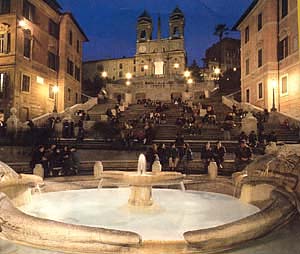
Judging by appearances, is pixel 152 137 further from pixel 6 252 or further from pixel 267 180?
pixel 6 252

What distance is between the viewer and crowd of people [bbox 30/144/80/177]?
13.5 m

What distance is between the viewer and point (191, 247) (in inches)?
183

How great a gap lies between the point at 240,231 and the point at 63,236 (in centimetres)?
253

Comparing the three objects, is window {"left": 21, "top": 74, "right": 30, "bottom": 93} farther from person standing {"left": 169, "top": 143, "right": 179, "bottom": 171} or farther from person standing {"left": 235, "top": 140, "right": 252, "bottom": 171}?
person standing {"left": 235, "top": 140, "right": 252, "bottom": 171}

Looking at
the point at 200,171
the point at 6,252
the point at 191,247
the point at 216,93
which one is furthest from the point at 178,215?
the point at 216,93

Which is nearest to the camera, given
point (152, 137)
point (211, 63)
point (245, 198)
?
point (245, 198)

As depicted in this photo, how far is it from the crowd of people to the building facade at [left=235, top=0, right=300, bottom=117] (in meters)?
19.8

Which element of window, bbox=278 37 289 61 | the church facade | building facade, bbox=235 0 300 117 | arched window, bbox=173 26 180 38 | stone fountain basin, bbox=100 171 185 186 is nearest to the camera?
stone fountain basin, bbox=100 171 185 186

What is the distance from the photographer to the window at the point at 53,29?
37.4 meters

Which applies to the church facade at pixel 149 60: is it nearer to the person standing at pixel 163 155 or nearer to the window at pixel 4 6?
the window at pixel 4 6

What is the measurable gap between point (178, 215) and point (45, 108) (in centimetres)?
3046

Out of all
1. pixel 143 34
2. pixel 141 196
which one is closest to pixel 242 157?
pixel 141 196

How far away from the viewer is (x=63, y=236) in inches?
184

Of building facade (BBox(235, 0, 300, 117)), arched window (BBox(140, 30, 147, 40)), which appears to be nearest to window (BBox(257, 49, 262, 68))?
building facade (BBox(235, 0, 300, 117))
